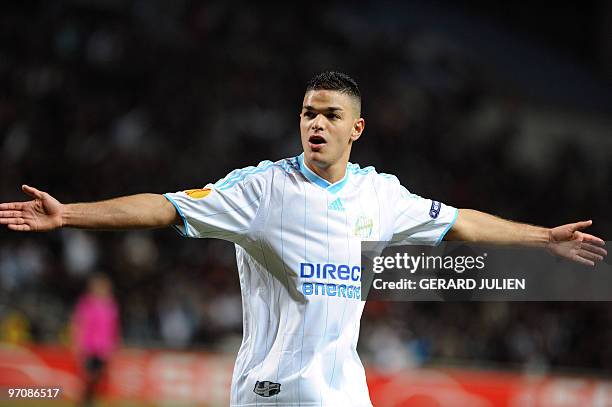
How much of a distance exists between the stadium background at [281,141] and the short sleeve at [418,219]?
7613mm

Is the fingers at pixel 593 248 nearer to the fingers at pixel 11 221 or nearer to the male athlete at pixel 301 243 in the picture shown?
the male athlete at pixel 301 243

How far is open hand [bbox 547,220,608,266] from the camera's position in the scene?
5125 mm

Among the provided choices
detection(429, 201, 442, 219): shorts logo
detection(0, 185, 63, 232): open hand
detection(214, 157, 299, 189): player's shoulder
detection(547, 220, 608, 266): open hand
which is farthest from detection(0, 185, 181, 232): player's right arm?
detection(547, 220, 608, 266): open hand

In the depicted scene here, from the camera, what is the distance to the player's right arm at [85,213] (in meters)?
4.11

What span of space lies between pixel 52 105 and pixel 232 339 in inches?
206

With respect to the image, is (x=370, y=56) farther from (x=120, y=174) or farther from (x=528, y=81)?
(x=120, y=174)

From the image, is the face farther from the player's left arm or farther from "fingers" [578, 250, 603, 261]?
"fingers" [578, 250, 603, 261]

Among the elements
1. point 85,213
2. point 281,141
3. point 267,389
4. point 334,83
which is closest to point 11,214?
point 85,213

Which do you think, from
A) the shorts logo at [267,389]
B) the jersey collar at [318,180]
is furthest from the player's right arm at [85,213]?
the shorts logo at [267,389]

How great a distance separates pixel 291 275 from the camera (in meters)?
4.63

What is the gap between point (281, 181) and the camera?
4750mm

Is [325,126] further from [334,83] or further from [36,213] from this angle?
[36,213]

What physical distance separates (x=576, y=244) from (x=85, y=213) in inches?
104

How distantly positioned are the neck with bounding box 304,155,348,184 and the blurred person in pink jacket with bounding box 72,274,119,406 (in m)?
8.34
